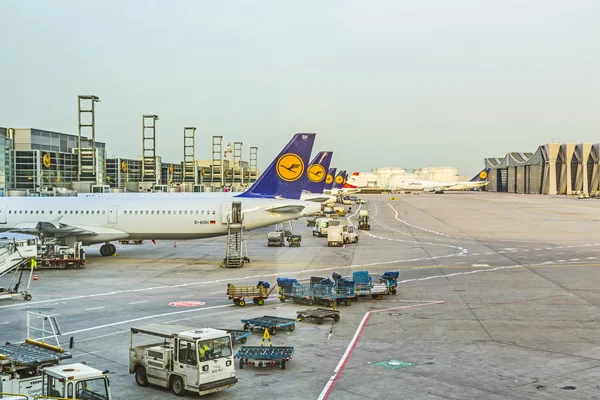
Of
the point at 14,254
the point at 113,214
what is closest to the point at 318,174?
the point at 113,214

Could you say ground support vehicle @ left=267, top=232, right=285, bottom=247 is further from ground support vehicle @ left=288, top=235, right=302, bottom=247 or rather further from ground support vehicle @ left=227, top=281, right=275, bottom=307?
ground support vehicle @ left=227, top=281, right=275, bottom=307

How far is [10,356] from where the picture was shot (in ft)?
55.7

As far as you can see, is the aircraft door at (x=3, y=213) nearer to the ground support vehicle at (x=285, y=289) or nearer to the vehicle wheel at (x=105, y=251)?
the vehicle wheel at (x=105, y=251)

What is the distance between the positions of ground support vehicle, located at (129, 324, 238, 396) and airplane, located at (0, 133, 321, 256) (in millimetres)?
29372

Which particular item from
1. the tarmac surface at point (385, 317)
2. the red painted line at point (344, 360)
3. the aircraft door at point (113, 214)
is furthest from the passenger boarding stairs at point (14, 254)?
the red painted line at point (344, 360)

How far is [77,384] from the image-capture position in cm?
1463

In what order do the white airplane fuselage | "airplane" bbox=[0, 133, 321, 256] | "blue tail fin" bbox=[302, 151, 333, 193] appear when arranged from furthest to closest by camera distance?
"blue tail fin" bbox=[302, 151, 333, 193], the white airplane fuselage, "airplane" bbox=[0, 133, 321, 256]

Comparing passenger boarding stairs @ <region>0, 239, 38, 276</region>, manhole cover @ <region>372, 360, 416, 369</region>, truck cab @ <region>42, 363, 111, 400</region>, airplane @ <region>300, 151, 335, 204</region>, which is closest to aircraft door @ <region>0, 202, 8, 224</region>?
passenger boarding stairs @ <region>0, 239, 38, 276</region>

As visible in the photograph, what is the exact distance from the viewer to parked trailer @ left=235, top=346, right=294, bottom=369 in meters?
20.5

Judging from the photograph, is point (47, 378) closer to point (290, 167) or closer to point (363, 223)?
point (290, 167)

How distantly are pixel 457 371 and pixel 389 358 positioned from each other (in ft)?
8.34

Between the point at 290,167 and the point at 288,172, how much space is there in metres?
0.46

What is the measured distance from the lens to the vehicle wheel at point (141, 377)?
18953 mm

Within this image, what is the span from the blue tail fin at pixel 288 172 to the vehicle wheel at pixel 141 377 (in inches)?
1235
